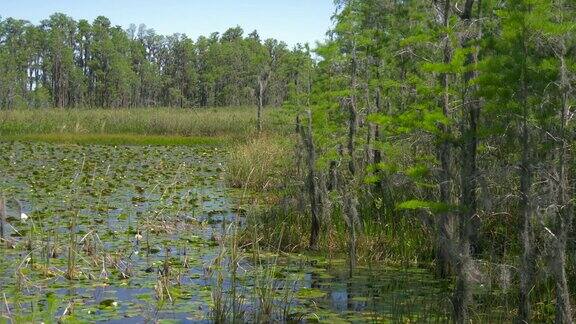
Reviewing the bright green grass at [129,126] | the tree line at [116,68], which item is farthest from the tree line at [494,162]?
the tree line at [116,68]

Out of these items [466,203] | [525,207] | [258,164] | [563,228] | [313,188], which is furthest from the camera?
[258,164]

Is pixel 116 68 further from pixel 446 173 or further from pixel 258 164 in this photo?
pixel 446 173

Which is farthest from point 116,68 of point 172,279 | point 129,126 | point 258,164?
point 172,279

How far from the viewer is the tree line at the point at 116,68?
61.3m

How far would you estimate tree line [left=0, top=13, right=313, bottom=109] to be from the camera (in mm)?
61344

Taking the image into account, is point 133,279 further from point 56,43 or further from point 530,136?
point 56,43

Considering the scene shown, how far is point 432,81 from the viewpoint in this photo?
8805mm

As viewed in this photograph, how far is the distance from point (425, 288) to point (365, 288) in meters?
0.62

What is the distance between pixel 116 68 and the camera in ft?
199

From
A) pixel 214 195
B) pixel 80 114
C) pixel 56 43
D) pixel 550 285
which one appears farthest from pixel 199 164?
pixel 56 43

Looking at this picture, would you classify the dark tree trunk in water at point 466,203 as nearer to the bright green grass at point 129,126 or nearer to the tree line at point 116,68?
the bright green grass at point 129,126

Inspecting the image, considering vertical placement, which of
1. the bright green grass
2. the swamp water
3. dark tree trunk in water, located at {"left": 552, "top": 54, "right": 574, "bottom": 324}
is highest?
the bright green grass

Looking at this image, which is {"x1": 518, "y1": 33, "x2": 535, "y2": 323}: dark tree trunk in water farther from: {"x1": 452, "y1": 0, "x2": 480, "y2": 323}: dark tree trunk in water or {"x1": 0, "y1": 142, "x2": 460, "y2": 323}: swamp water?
{"x1": 0, "y1": 142, "x2": 460, "y2": 323}: swamp water

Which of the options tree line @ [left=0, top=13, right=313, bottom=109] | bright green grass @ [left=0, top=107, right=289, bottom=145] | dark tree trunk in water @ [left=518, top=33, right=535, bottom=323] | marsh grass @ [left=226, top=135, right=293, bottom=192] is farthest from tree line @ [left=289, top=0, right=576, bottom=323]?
tree line @ [left=0, top=13, right=313, bottom=109]
